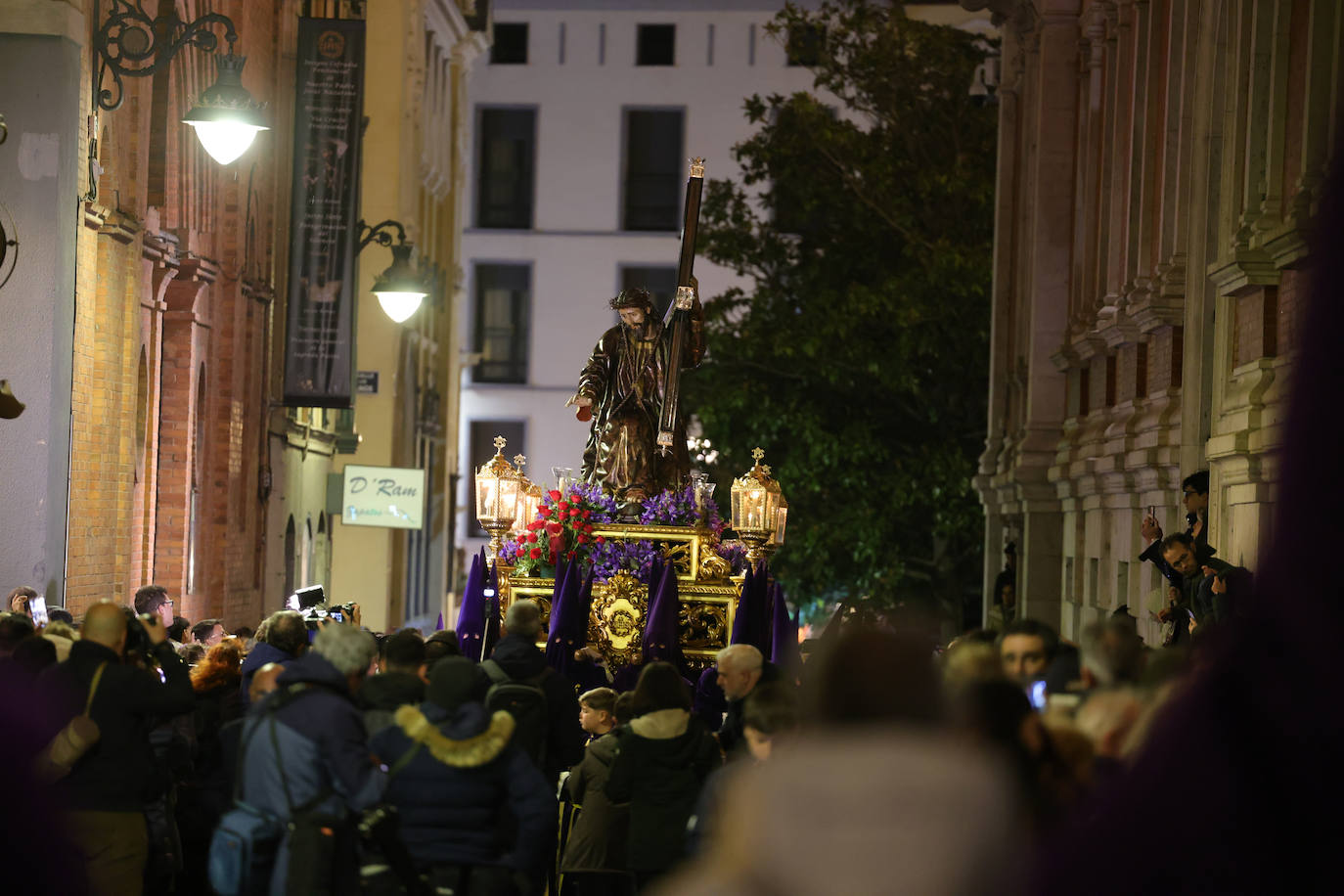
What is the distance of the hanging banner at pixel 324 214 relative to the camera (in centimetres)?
2655

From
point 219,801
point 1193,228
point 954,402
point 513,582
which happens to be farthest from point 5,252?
point 954,402

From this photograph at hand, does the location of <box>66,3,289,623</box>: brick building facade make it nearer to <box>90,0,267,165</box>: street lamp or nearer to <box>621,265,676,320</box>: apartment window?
<box>90,0,267,165</box>: street lamp

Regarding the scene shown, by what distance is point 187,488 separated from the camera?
23234 mm

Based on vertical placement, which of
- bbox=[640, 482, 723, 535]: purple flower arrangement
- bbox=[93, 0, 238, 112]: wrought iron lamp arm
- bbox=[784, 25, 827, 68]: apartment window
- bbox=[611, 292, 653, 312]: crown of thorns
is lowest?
bbox=[640, 482, 723, 535]: purple flower arrangement

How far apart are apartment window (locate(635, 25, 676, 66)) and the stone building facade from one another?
32624 millimetres

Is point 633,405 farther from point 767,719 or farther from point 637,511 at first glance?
point 767,719

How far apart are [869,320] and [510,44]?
1259 inches

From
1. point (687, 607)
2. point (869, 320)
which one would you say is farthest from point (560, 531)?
point (869, 320)

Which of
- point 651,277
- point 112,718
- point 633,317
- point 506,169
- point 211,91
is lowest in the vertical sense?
point 112,718

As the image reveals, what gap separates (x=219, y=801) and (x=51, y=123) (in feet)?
26.5

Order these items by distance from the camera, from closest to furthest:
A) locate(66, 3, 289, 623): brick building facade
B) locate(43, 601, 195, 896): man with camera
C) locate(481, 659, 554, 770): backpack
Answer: locate(43, 601, 195, 896): man with camera → locate(481, 659, 554, 770): backpack → locate(66, 3, 289, 623): brick building facade

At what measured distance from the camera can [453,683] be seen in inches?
300

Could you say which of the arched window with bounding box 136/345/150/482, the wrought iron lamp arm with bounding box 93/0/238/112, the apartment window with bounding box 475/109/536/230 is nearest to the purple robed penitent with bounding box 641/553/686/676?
the wrought iron lamp arm with bounding box 93/0/238/112

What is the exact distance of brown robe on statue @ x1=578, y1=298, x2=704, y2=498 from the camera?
17.5 metres
